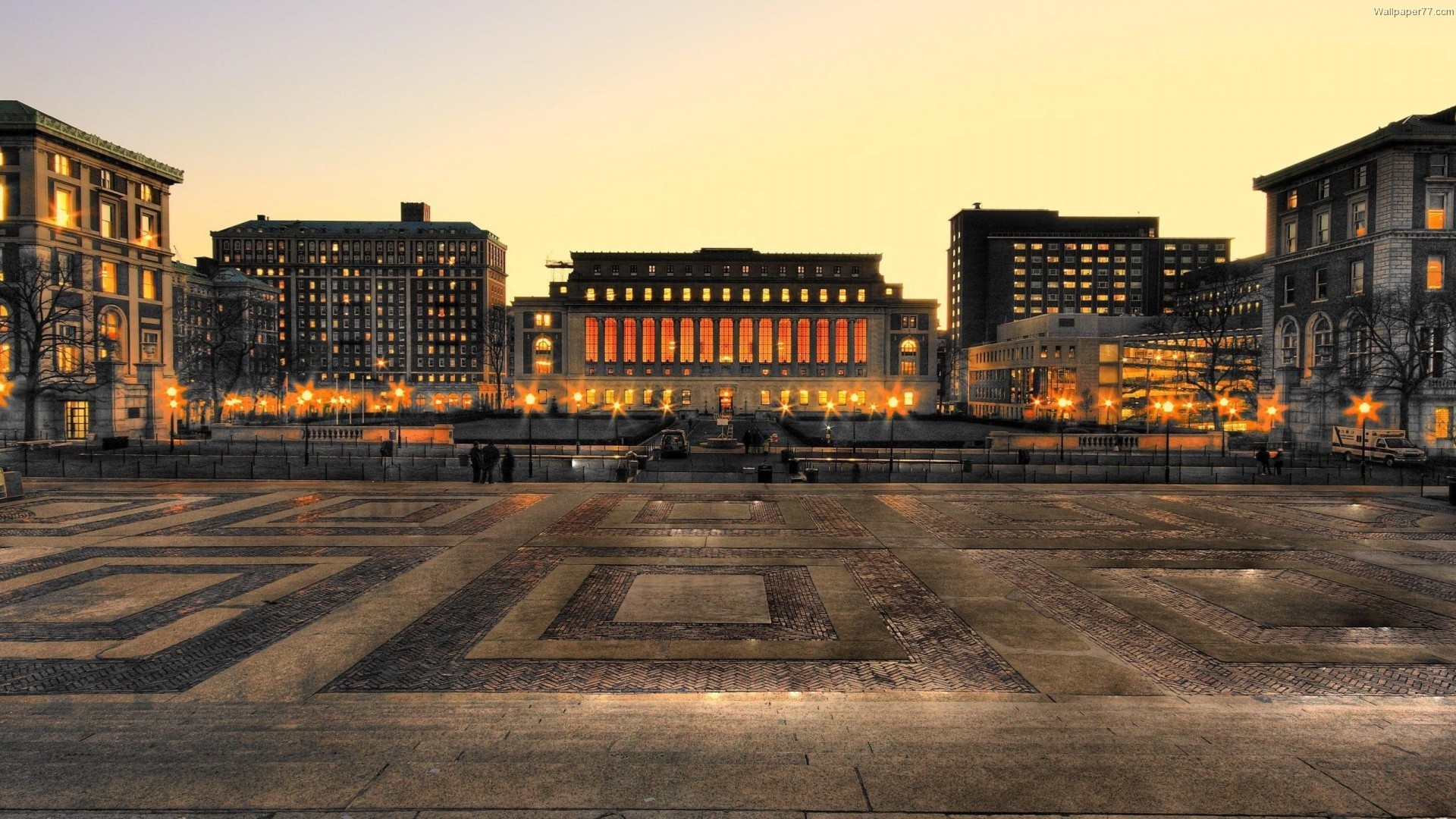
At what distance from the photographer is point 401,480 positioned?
35.6m

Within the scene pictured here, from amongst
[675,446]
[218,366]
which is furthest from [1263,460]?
[218,366]

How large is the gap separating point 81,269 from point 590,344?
281 feet

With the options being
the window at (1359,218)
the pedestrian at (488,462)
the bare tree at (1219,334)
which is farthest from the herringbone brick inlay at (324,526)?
the bare tree at (1219,334)

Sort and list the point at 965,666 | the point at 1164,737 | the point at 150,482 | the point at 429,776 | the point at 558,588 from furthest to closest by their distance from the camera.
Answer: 1. the point at 150,482
2. the point at 558,588
3. the point at 965,666
4. the point at 1164,737
5. the point at 429,776

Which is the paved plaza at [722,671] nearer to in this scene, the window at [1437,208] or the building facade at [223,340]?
the window at [1437,208]

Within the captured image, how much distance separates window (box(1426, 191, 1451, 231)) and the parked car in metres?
52.4

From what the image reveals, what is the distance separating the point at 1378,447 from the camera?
4525 centimetres

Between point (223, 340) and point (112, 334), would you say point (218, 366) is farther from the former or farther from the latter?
point (112, 334)

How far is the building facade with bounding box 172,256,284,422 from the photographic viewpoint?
8744 centimetres

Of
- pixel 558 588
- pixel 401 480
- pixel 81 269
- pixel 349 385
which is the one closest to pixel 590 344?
pixel 349 385

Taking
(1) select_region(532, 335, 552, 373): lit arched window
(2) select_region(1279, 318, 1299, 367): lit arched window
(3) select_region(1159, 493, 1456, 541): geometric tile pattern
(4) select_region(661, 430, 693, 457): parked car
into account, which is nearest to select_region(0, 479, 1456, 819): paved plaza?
(3) select_region(1159, 493, 1456, 541): geometric tile pattern

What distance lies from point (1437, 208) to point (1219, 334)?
118ft

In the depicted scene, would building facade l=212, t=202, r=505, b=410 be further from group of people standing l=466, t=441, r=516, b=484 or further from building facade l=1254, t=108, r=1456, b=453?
building facade l=1254, t=108, r=1456, b=453

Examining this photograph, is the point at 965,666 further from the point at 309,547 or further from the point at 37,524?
the point at 37,524
